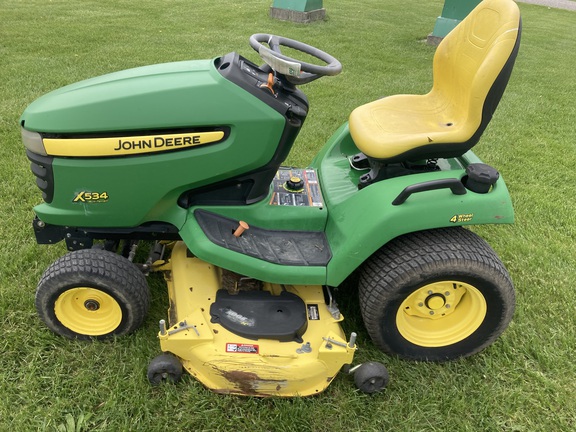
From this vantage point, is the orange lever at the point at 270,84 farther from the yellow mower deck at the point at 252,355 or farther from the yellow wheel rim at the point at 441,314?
the yellow wheel rim at the point at 441,314

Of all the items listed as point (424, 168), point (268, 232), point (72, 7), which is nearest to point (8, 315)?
point (268, 232)

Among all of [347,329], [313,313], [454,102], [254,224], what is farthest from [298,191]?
[454,102]

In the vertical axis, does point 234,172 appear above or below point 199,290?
above

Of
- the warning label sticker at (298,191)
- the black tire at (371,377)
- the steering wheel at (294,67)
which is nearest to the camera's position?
the steering wheel at (294,67)

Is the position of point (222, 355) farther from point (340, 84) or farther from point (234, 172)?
point (340, 84)

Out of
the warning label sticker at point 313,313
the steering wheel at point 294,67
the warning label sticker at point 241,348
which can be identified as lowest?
the warning label sticker at point 241,348

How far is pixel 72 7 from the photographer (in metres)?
8.42

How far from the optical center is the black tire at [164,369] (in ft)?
6.19

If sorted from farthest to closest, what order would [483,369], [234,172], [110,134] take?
[483,369]
[234,172]
[110,134]

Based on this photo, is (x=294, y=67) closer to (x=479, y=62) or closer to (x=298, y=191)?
(x=298, y=191)

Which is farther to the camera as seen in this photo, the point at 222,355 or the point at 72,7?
the point at 72,7

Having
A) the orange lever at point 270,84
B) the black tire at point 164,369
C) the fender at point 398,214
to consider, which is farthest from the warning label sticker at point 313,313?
the orange lever at point 270,84

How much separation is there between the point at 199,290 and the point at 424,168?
119 centimetres

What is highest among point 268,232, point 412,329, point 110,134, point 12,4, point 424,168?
point 110,134
